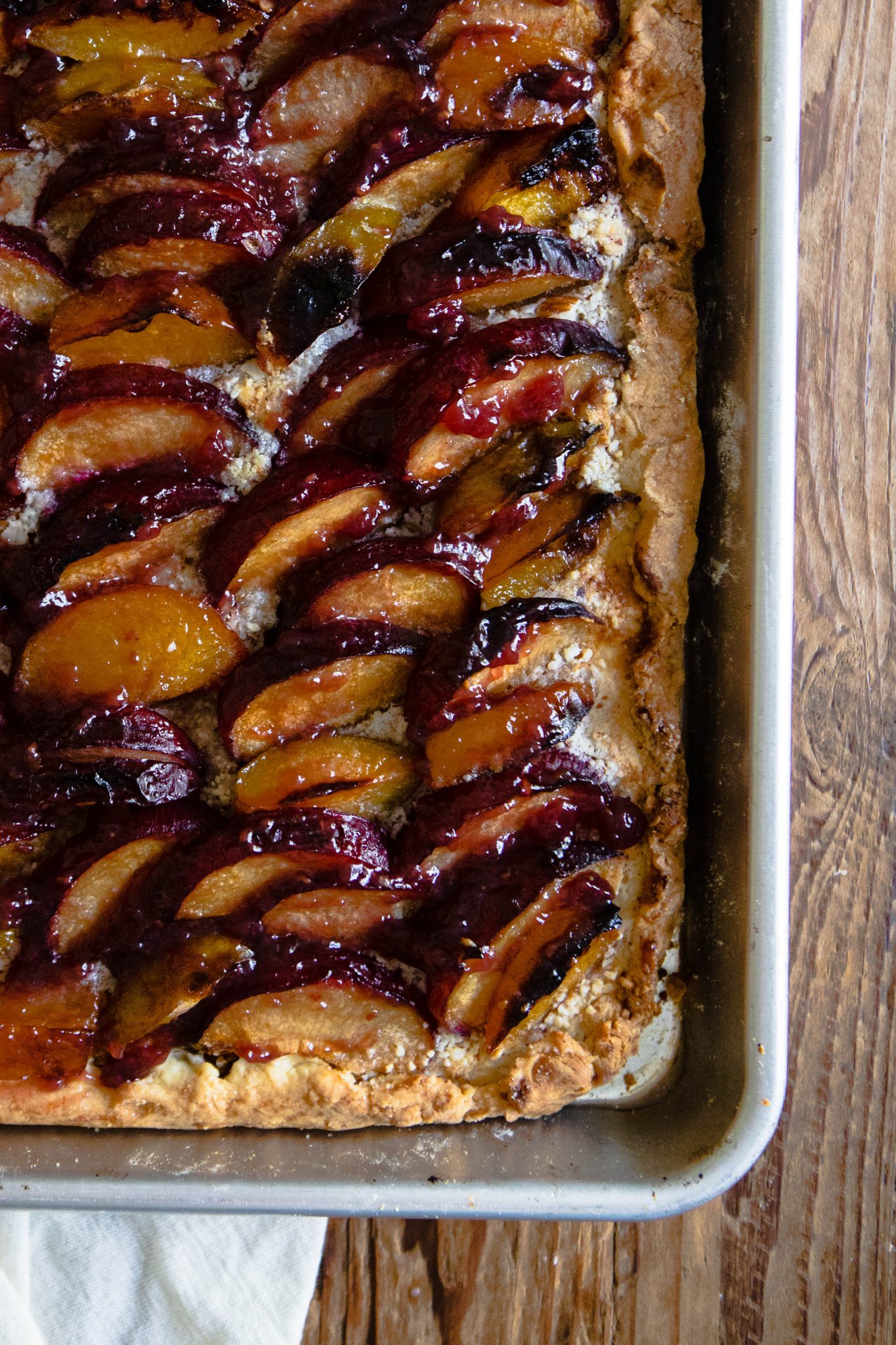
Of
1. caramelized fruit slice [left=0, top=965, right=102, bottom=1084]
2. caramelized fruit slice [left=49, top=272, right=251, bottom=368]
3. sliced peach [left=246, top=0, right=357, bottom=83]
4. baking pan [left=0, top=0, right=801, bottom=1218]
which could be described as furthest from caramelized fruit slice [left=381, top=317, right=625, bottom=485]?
caramelized fruit slice [left=0, top=965, right=102, bottom=1084]

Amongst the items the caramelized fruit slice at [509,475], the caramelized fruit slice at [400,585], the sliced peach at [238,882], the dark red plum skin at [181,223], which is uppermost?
the dark red plum skin at [181,223]

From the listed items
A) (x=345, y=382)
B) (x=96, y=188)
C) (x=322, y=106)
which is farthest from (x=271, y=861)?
(x=322, y=106)

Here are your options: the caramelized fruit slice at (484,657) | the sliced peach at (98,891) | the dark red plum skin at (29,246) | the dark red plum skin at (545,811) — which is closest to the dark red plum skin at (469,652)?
the caramelized fruit slice at (484,657)

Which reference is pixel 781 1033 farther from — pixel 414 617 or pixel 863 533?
pixel 863 533

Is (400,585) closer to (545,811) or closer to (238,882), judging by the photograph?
(545,811)

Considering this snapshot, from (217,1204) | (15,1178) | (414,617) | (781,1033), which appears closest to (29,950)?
(15,1178)

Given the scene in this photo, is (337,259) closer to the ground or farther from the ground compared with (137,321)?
farther from the ground

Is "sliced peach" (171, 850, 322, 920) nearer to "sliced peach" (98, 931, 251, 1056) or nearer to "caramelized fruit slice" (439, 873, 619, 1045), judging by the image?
"sliced peach" (98, 931, 251, 1056)

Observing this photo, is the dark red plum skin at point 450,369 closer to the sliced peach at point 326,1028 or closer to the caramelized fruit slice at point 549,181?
the caramelized fruit slice at point 549,181
